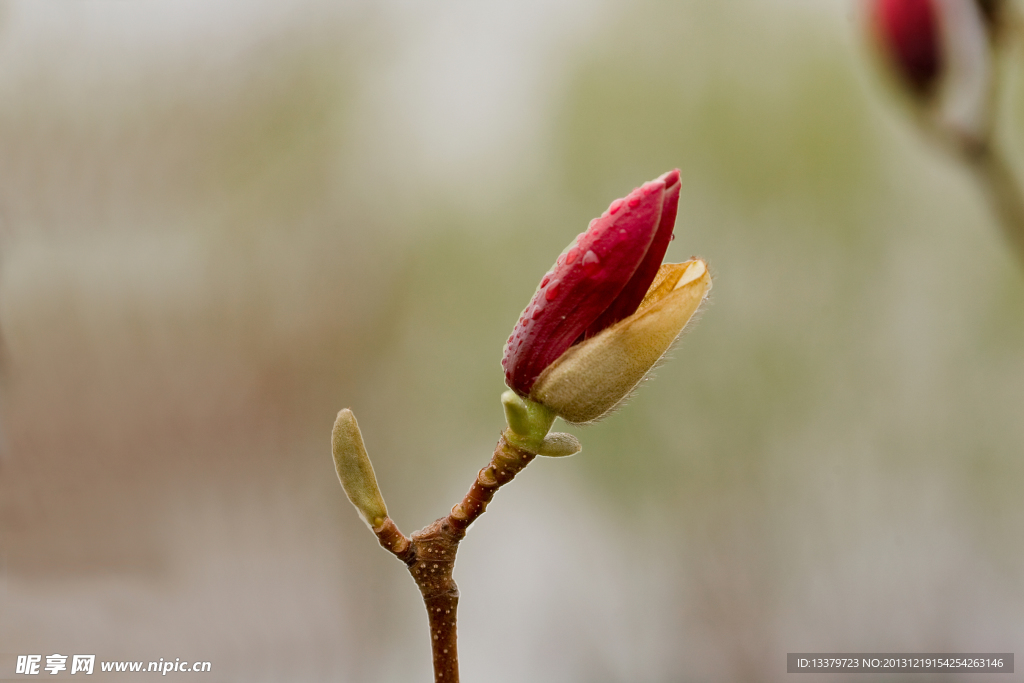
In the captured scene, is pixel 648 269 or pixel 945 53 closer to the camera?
pixel 648 269

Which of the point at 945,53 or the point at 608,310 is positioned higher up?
the point at 945,53

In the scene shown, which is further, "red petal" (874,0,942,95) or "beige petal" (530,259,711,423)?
"red petal" (874,0,942,95)

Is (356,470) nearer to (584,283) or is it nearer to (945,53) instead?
(584,283)

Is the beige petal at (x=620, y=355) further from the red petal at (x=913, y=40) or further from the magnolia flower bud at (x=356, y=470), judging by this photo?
the red petal at (x=913, y=40)

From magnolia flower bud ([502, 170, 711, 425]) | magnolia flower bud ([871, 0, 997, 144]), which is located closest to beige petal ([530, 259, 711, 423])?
magnolia flower bud ([502, 170, 711, 425])

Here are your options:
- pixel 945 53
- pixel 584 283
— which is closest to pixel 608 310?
pixel 584 283

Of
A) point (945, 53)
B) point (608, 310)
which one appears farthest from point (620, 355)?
point (945, 53)

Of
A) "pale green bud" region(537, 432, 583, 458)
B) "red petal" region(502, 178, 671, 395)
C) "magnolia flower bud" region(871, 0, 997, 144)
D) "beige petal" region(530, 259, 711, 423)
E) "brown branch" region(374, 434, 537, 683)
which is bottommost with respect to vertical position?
"brown branch" region(374, 434, 537, 683)

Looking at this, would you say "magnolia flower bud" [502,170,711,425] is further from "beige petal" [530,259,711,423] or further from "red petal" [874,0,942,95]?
"red petal" [874,0,942,95]
